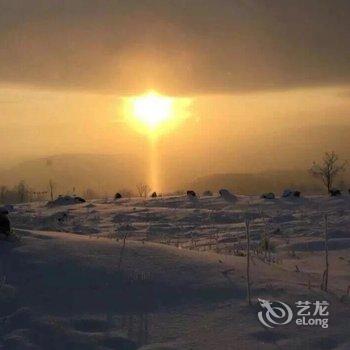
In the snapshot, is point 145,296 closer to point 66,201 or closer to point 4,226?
point 4,226

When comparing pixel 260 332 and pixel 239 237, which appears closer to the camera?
pixel 260 332

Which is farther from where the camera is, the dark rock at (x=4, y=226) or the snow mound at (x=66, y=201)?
the snow mound at (x=66, y=201)

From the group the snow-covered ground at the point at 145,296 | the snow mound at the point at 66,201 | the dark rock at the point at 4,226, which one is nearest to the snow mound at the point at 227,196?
the snow mound at the point at 66,201

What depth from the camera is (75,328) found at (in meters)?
5.96

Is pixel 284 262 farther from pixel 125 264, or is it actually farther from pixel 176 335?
pixel 176 335

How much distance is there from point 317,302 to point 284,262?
3.91 metres

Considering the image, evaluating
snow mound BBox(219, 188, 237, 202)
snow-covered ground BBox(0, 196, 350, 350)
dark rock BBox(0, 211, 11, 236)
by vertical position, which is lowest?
snow-covered ground BBox(0, 196, 350, 350)

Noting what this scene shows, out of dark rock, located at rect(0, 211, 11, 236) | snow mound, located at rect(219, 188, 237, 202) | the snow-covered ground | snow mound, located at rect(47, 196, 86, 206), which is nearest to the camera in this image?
the snow-covered ground

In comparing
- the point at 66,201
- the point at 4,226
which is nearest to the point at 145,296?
the point at 4,226

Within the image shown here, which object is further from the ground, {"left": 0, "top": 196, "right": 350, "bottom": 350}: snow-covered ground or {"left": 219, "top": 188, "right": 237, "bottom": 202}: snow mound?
{"left": 219, "top": 188, "right": 237, "bottom": 202}: snow mound

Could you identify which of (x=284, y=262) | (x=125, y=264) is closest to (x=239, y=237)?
(x=284, y=262)

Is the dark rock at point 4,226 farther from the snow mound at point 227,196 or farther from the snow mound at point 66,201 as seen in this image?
the snow mound at point 66,201

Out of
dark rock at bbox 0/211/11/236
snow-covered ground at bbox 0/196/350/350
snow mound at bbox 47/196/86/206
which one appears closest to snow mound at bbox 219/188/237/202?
snow mound at bbox 47/196/86/206

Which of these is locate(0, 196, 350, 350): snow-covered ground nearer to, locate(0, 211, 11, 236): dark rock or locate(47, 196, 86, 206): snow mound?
locate(0, 211, 11, 236): dark rock
